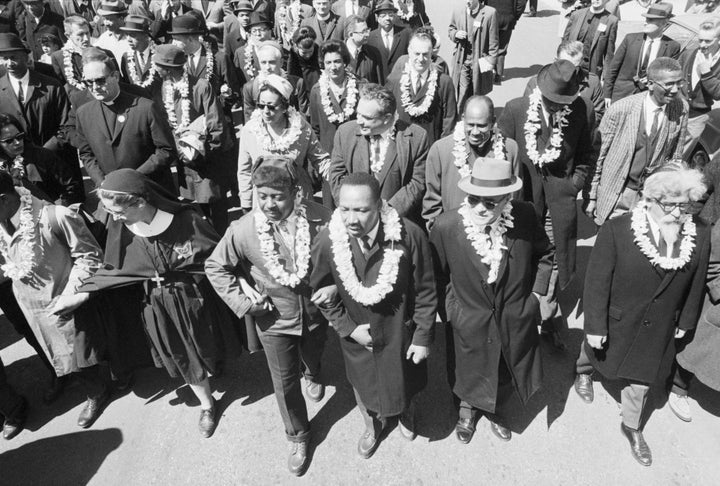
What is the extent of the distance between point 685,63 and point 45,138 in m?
8.20

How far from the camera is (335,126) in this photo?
6.02 meters

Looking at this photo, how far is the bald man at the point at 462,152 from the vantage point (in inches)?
167

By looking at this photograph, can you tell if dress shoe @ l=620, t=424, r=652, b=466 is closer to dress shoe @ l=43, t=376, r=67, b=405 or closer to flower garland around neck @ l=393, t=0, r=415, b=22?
dress shoe @ l=43, t=376, r=67, b=405

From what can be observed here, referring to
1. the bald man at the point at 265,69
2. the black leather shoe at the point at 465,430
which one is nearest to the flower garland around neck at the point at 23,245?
the bald man at the point at 265,69

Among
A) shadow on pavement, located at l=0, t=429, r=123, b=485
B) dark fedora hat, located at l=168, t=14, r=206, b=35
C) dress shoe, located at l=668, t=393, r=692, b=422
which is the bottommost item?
dress shoe, located at l=668, t=393, r=692, b=422

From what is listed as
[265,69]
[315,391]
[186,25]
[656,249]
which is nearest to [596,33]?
[265,69]

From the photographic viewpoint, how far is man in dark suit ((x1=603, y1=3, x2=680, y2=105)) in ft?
23.5

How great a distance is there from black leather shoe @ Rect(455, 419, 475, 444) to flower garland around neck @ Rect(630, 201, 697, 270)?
181cm

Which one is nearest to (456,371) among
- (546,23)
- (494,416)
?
(494,416)

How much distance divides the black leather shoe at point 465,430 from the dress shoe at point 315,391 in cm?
119

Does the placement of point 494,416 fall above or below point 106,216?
below

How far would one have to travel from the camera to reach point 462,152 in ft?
14.6

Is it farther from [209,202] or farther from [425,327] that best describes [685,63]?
[209,202]

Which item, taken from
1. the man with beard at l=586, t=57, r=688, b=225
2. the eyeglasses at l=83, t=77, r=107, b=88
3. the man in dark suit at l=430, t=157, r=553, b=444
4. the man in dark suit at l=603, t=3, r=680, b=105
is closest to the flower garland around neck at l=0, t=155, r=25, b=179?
the eyeglasses at l=83, t=77, r=107, b=88
